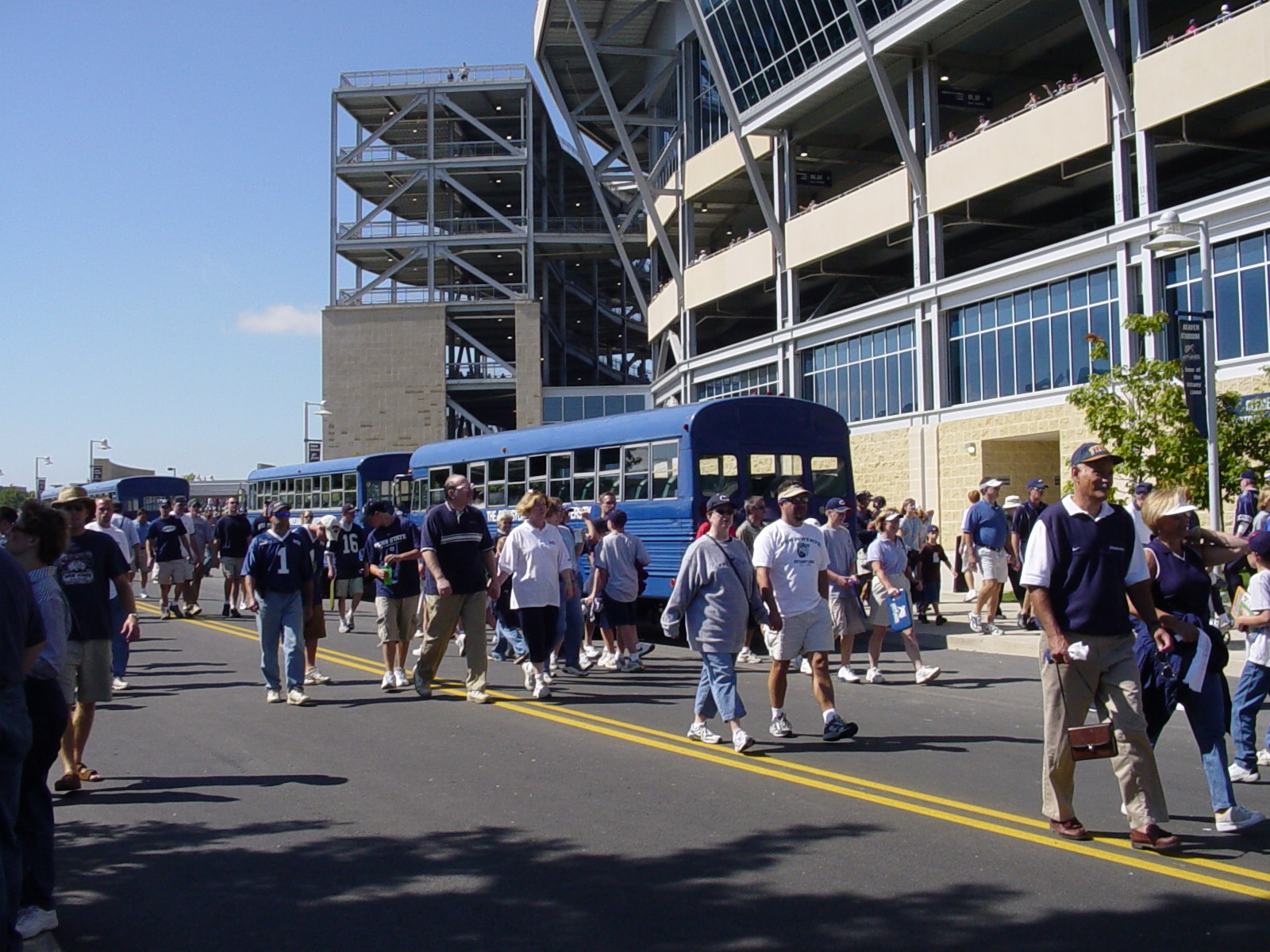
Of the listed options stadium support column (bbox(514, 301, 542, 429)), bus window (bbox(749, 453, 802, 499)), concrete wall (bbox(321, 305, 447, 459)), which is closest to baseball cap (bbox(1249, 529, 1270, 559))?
bus window (bbox(749, 453, 802, 499))

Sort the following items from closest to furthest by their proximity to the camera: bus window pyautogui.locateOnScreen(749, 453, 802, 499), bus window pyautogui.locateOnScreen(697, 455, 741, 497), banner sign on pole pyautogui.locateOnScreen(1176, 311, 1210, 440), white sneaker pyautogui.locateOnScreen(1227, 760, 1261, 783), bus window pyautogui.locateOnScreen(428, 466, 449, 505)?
white sneaker pyautogui.locateOnScreen(1227, 760, 1261, 783), banner sign on pole pyautogui.locateOnScreen(1176, 311, 1210, 440), bus window pyautogui.locateOnScreen(697, 455, 741, 497), bus window pyautogui.locateOnScreen(749, 453, 802, 499), bus window pyautogui.locateOnScreen(428, 466, 449, 505)

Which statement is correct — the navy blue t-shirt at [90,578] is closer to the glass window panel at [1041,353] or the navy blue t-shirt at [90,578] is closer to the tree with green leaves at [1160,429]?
the tree with green leaves at [1160,429]

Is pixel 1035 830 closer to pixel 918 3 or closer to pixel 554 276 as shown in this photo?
pixel 918 3

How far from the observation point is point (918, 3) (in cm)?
3022

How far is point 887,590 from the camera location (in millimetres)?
11992

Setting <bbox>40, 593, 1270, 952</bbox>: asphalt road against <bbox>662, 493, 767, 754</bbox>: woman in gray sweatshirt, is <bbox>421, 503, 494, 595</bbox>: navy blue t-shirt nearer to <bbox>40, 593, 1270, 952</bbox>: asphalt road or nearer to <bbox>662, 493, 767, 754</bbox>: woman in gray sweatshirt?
<bbox>40, 593, 1270, 952</bbox>: asphalt road

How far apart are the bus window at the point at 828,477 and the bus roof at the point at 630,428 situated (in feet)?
2.32

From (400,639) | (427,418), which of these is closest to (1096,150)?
(400,639)

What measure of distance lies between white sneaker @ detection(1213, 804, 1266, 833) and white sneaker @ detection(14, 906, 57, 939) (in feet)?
17.8

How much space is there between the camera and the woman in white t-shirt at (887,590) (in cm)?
1202

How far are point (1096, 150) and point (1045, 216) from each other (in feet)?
21.1

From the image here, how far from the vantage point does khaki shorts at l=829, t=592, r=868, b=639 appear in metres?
11.6

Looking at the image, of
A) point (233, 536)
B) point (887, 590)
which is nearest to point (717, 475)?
point (887, 590)

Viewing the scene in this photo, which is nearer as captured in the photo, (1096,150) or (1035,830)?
(1035,830)
